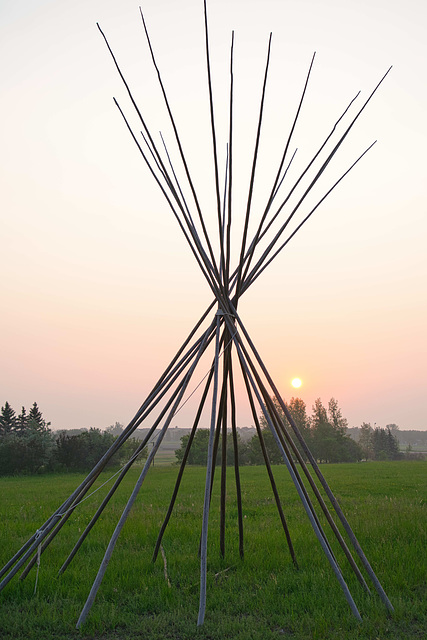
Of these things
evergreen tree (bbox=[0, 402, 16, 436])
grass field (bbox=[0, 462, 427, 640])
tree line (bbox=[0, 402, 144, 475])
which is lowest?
grass field (bbox=[0, 462, 427, 640])

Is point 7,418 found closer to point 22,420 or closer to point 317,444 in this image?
point 22,420

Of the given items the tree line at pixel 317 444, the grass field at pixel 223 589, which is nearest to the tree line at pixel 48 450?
the tree line at pixel 317 444

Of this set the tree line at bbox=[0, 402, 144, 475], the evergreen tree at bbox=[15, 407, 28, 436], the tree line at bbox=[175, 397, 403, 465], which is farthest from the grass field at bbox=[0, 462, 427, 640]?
the evergreen tree at bbox=[15, 407, 28, 436]

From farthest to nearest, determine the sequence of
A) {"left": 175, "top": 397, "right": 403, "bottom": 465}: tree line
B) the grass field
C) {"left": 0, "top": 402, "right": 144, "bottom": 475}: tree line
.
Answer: {"left": 175, "top": 397, "right": 403, "bottom": 465}: tree line < {"left": 0, "top": 402, "right": 144, "bottom": 475}: tree line < the grass field

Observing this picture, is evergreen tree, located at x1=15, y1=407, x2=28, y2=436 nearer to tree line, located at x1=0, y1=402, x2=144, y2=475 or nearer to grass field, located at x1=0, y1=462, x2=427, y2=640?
tree line, located at x1=0, y1=402, x2=144, y2=475

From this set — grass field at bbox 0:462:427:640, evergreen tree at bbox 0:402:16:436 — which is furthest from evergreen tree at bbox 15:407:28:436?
grass field at bbox 0:462:427:640

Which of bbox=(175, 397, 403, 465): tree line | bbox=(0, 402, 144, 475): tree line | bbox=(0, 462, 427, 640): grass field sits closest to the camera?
bbox=(0, 462, 427, 640): grass field

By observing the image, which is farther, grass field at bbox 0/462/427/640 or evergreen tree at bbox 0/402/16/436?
evergreen tree at bbox 0/402/16/436

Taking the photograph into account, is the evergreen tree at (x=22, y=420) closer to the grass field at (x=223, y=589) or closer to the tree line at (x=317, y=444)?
the tree line at (x=317, y=444)

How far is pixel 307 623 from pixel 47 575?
240 cm

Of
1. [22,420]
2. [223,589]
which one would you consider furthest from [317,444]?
[223,589]

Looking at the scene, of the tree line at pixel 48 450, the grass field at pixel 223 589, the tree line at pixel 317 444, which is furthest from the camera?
the tree line at pixel 317 444

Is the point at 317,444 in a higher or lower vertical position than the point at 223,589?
higher

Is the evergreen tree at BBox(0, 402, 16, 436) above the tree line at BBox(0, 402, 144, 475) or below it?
above
